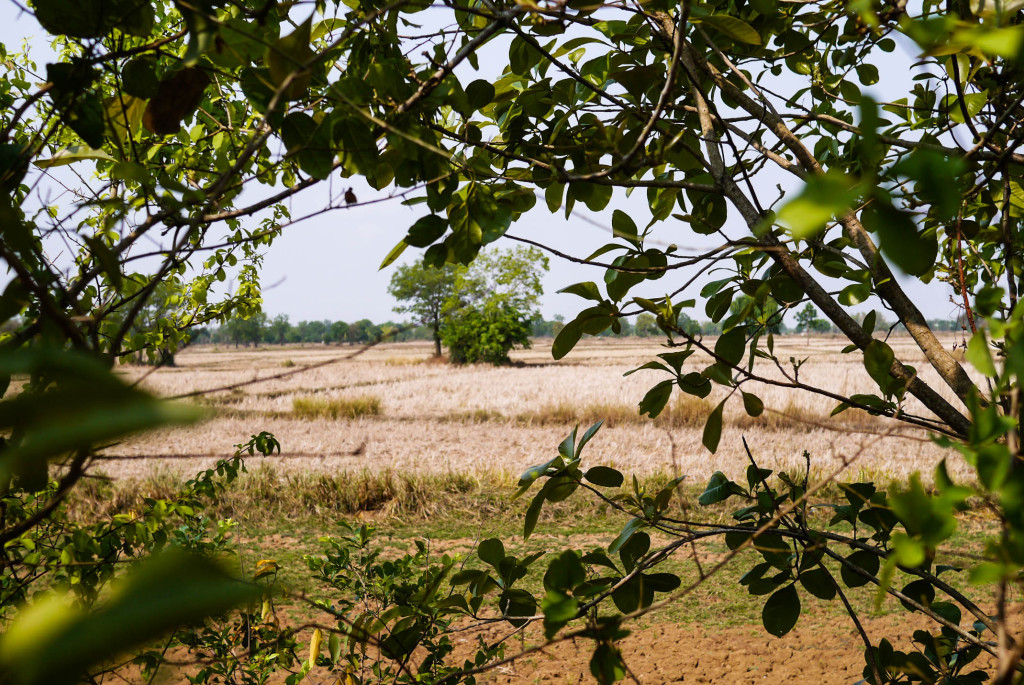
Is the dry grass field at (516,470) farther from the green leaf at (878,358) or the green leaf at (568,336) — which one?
the green leaf at (568,336)

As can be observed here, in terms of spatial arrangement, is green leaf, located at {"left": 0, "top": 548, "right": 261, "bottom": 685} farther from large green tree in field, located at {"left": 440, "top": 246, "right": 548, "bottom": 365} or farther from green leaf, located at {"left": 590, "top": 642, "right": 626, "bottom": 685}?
large green tree in field, located at {"left": 440, "top": 246, "right": 548, "bottom": 365}

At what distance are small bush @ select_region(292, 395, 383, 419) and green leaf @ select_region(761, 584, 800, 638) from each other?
11.6 m

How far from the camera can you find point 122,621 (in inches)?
6.8

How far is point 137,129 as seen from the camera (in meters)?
0.70

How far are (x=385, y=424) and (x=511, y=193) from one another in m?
10.7

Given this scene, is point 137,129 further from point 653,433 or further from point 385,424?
point 385,424

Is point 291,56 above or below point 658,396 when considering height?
above

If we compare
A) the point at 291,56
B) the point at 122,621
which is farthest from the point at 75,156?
the point at 122,621

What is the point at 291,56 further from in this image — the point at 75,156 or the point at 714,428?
the point at 714,428

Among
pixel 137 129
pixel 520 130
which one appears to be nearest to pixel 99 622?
pixel 137 129

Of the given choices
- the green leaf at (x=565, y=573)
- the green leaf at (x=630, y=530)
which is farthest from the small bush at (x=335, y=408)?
the green leaf at (x=565, y=573)

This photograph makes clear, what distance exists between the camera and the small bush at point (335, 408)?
1202 cm

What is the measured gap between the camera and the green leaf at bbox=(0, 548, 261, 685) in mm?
169

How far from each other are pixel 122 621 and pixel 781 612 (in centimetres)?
101
